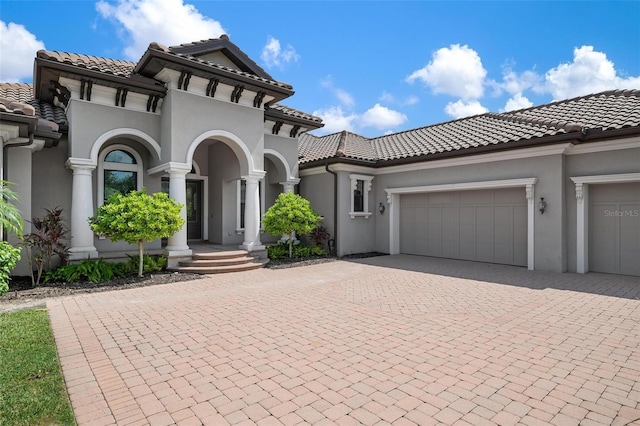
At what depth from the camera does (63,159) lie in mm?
10062

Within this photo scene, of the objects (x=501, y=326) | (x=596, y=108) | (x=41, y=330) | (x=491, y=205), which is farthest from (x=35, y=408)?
(x=596, y=108)

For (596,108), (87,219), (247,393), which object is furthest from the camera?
(596,108)

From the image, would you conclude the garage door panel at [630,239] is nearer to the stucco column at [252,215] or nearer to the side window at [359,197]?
the side window at [359,197]

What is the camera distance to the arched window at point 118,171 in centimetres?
1091

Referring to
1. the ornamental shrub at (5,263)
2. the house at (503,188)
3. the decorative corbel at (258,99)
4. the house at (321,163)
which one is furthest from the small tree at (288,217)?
the ornamental shrub at (5,263)

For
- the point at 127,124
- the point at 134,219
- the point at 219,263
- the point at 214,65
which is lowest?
the point at 219,263

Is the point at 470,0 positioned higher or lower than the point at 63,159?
higher

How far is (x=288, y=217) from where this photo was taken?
11859 mm

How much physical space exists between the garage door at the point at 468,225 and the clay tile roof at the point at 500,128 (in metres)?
1.69

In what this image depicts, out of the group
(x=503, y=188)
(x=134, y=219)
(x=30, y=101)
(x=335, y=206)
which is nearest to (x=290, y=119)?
(x=335, y=206)

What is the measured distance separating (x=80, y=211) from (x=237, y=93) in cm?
563

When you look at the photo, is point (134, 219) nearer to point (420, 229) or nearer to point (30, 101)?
point (30, 101)

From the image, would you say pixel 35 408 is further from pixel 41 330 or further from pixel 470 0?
pixel 470 0

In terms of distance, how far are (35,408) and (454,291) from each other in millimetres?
7201
